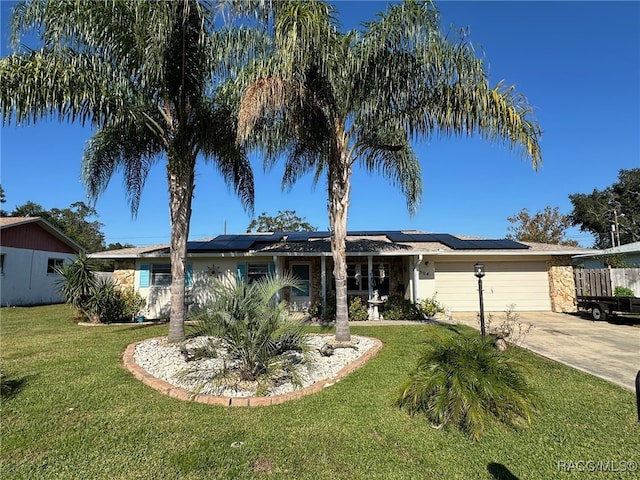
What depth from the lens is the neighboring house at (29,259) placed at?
1769 cm

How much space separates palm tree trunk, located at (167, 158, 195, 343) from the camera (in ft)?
25.8

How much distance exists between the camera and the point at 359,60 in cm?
670

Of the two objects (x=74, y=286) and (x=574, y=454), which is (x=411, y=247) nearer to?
(x=574, y=454)

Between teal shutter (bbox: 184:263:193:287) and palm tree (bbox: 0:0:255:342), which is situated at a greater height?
palm tree (bbox: 0:0:255:342)

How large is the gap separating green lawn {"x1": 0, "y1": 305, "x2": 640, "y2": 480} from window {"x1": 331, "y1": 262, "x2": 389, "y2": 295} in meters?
8.91

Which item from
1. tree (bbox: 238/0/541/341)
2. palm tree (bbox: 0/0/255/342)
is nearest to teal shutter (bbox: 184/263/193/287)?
palm tree (bbox: 0/0/255/342)

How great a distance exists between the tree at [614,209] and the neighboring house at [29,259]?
44.2m

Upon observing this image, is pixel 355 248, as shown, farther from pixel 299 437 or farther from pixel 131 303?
pixel 299 437

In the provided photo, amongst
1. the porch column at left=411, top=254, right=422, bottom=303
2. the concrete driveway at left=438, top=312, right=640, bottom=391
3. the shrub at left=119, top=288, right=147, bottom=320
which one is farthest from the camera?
the shrub at left=119, top=288, right=147, bottom=320

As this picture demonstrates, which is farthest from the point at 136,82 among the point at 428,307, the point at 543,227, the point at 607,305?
the point at 543,227

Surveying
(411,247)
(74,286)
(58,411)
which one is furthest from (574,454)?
(74,286)

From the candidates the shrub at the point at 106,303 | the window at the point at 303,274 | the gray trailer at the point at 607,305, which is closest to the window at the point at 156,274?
the shrub at the point at 106,303

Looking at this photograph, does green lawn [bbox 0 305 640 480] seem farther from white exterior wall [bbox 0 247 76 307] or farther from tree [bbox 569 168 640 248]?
tree [bbox 569 168 640 248]

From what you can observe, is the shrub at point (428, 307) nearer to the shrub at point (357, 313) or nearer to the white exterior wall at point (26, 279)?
the shrub at point (357, 313)
